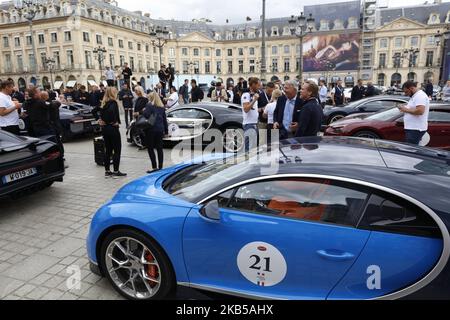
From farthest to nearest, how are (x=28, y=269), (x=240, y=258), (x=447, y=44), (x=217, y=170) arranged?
(x=447, y=44) → (x=28, y=269) → (x=217, y=170) → (x=240, y=258)

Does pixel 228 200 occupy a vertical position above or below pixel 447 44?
below

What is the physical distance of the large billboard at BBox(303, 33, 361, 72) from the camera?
233ft

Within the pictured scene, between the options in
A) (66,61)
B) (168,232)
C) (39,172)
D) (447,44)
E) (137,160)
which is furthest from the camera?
(66,61)

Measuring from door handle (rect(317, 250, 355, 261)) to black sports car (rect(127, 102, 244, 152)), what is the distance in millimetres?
6802

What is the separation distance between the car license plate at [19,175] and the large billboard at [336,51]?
73496 mm

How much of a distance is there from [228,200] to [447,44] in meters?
55.5

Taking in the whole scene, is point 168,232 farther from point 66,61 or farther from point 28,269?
point 66,61

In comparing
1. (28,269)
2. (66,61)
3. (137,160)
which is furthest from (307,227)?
(66,61)

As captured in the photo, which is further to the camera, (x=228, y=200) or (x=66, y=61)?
(x=66, y=61)

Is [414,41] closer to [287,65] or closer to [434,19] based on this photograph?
[434,19]

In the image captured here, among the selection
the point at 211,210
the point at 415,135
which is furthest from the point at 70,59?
the point at 211,210

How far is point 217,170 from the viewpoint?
10.2 feet

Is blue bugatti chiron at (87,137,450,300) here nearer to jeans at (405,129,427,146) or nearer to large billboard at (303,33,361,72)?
jeans at (405,129,427,146)

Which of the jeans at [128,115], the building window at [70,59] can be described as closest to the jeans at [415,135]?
the jeans at [128,115]
